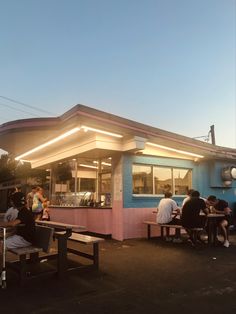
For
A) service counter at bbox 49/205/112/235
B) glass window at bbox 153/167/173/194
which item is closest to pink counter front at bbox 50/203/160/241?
service counter at bbox 49/205/112/235

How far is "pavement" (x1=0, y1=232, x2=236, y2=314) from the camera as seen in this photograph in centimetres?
421

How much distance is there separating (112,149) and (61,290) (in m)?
5.32

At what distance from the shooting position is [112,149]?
9.69m

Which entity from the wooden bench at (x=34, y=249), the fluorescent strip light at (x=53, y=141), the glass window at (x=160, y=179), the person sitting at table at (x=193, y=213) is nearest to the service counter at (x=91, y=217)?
the glass window at (x=160, y=179)

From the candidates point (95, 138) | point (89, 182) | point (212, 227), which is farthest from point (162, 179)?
point (95, 138)

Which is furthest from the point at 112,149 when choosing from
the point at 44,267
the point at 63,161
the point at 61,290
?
the point at 61,290

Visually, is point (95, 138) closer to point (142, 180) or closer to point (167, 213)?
point (142, 180)

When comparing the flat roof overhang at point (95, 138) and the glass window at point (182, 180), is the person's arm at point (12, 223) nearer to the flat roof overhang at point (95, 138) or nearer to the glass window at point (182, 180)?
the flat roof overhang at point (95, 138)

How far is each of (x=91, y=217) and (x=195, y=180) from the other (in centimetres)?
438

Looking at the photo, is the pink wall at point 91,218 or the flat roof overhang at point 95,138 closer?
the flat roof overhang at point 95,138

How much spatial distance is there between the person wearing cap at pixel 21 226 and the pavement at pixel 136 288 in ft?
2.13

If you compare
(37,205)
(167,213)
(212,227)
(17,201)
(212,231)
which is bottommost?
(212,231)

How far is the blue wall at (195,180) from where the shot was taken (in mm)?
10203

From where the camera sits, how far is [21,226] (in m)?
5.72
